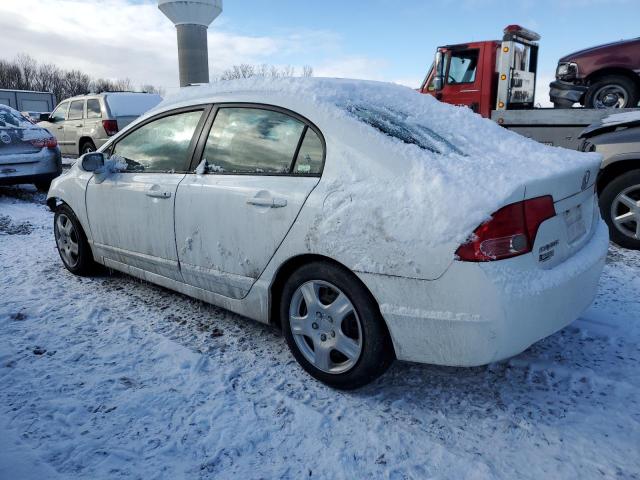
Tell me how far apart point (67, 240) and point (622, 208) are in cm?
525

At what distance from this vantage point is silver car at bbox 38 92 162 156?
1174cm

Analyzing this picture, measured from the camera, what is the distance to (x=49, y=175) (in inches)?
322

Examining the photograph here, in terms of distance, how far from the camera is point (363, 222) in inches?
86.7

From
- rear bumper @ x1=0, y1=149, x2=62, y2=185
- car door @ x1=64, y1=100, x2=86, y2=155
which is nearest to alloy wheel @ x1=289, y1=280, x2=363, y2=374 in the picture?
rear bumper @ x1=0, y1=149, x2=62, y2=185

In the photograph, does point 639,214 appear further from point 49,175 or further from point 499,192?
point 49,175

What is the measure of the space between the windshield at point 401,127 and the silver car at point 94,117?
10.4 meters

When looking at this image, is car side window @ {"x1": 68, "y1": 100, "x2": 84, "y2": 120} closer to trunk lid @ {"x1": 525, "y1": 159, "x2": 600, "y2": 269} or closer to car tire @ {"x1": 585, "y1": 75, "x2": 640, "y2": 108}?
car tire @ {"x1": 585, "y1": 75, "x2": 640, "y2": 108}

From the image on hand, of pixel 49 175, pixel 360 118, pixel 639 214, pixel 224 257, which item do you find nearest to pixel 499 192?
pixel 360 118

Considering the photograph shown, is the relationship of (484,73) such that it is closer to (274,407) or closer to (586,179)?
(586,179)

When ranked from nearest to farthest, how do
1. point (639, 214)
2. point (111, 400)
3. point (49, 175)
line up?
point (111, 400), point (639, 214), point (49, 175)

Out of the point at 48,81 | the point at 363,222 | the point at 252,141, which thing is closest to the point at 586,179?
the point at 363,222

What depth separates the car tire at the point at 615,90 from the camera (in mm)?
8461

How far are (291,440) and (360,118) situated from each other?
161cm

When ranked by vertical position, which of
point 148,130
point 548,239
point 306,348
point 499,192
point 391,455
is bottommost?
point 391,455
